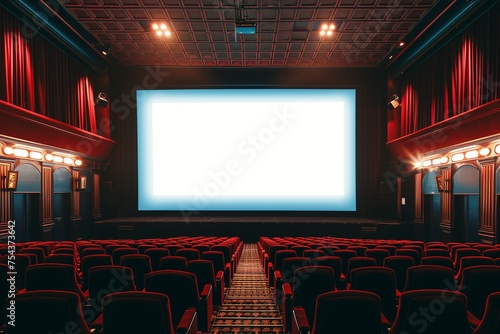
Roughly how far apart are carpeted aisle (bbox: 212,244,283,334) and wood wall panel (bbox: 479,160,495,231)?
5.65 m

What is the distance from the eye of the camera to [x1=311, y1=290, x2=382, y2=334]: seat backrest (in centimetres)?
211

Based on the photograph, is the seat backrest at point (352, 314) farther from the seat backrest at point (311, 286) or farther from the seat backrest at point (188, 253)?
the seat backrest at point (188, 253)

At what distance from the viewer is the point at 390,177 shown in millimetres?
12898

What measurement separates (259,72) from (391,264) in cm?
1045

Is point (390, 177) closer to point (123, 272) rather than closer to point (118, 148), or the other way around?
point (118, 148)

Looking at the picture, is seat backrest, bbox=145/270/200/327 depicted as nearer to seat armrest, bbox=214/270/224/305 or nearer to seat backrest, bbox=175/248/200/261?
seat armrest, bbox=214/270/224/305

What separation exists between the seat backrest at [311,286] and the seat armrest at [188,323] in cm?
95

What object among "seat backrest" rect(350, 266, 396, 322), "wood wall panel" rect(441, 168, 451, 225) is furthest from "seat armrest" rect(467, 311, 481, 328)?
"wood wall panel" rect(441, 168, 451, 225)

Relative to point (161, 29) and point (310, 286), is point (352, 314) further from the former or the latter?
point (161, 29)

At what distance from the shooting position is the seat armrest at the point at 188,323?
257 centimetres

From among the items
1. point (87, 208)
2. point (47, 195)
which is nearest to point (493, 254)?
point (47, 195)

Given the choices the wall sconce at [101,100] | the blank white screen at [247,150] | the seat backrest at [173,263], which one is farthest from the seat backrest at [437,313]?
the wall sconce at [101,100]

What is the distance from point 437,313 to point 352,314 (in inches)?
20.0

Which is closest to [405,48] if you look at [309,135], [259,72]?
[309,135]
